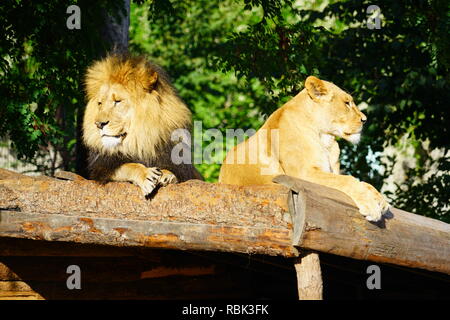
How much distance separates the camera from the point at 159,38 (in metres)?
14.9

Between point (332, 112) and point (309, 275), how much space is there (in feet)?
4.77

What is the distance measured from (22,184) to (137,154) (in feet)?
2.92

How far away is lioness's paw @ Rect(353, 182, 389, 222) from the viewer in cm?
384

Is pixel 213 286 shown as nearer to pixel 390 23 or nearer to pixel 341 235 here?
pixel 341 235

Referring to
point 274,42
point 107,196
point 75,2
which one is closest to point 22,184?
point 107,196

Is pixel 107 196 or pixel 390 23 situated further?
pixel 390 23

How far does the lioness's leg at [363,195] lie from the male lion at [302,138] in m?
0.34

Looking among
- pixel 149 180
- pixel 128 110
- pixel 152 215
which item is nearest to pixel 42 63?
pixel 128 110

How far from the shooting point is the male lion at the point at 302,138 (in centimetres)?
458

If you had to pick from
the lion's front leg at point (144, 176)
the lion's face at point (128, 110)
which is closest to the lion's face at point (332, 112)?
the lion's face at point (128, 110)

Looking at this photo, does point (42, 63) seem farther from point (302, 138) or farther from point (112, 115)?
point (302, 138)

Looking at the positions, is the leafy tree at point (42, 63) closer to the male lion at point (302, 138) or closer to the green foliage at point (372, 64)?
the green foliage at point (372, 64)

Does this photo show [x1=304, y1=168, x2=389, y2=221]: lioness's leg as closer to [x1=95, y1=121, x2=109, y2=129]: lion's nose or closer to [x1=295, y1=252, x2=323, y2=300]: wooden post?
[x1=295, y1=252, x2=323, y2=300]: wooden post

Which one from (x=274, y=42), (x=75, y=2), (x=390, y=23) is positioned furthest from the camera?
(x=390, y=23)
